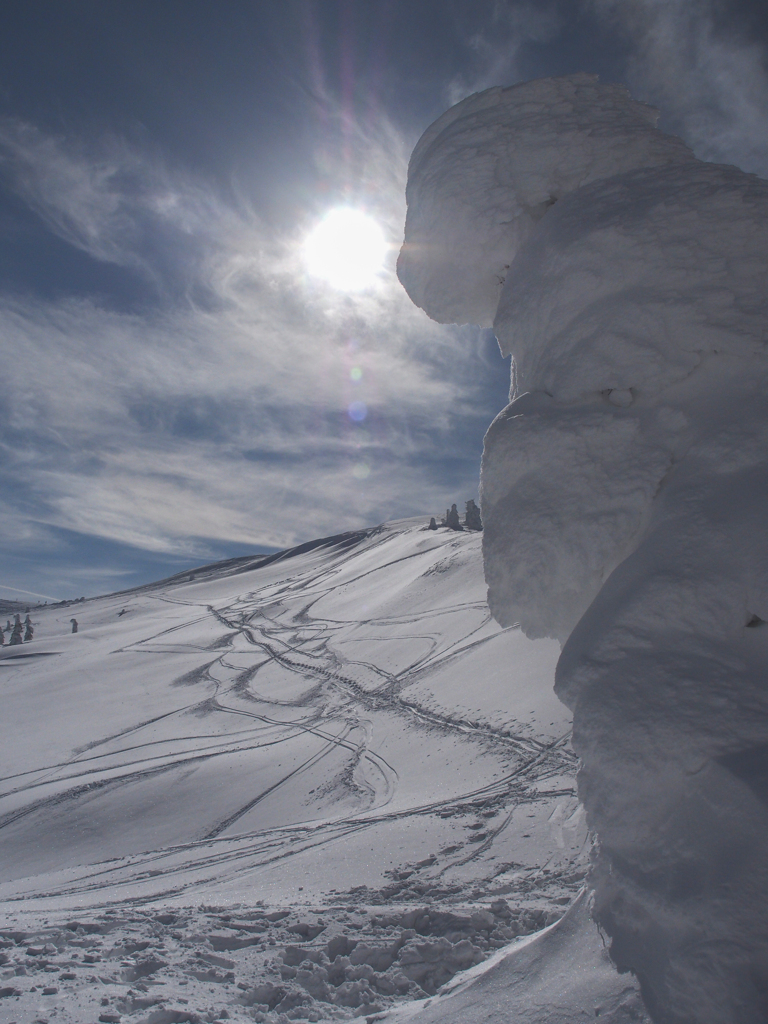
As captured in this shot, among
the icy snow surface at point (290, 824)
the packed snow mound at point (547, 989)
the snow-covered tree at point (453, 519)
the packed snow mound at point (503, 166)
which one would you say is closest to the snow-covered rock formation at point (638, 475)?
the packed snow mound at point (503, 166)

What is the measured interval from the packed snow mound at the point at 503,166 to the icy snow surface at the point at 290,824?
684 cm

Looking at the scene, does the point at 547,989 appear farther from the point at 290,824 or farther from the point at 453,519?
the point at 453,519

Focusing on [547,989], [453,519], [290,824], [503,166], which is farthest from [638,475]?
[453,519]

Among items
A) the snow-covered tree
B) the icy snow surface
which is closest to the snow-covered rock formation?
the icy snow surface

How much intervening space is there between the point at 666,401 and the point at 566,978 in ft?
14.3

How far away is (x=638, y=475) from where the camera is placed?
172 inches

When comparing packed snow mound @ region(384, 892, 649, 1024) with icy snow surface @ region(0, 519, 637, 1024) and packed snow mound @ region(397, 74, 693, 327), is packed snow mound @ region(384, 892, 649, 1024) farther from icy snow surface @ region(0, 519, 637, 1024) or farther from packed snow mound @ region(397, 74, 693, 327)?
packed snow mound @ region(397, 74, 693, 327)

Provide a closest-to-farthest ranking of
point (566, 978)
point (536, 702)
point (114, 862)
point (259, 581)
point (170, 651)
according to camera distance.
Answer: point (566, 978) → point (114, 862) → point (536, 702) → point (170, 651) → point (259, 581)

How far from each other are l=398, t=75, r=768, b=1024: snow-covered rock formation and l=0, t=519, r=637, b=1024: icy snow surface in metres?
0.89

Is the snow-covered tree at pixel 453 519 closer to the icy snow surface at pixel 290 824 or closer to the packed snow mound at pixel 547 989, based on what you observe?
the icy snow surface at pixel 290 824

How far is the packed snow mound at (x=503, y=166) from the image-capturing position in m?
5.89

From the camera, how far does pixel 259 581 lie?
68.8 metres

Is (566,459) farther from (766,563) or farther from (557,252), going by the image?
(557,252)

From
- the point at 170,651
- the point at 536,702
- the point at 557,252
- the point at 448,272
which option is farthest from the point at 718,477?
the point at 170,651
